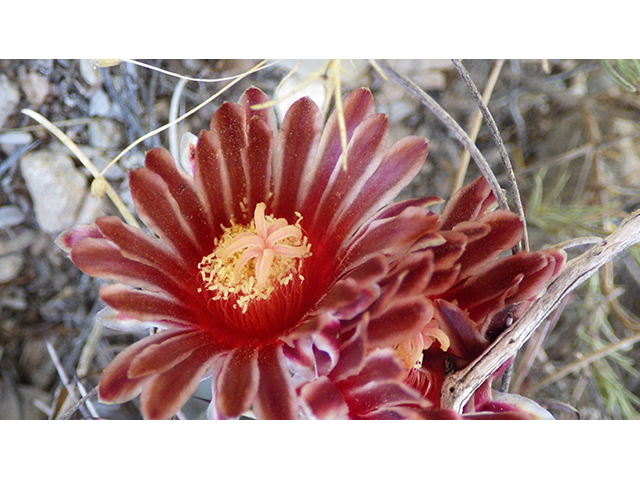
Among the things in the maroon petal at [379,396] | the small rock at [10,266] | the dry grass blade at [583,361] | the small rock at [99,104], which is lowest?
the dry grass blade at [583,361]

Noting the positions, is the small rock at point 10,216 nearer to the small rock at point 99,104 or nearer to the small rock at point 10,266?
the small rock at point 10,266

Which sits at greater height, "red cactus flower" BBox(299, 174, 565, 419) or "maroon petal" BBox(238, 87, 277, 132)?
"maroon petal" BBox(238, 87, 277, 132)

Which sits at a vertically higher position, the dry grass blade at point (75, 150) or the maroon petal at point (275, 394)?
the dry grass blade at point (75, 150)

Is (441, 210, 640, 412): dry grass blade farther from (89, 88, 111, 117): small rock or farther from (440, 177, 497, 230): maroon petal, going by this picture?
(89, 88, 111, 117): small rock

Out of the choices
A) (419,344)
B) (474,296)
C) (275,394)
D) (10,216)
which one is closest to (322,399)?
(275,394)

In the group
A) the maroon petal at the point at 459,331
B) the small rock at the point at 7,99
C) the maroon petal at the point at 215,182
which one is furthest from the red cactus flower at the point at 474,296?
the small rock at the point at 7,99

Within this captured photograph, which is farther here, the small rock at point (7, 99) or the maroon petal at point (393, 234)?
the small rock at point (7, 99)

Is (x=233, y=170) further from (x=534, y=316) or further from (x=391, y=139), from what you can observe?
(x=534, y=316)

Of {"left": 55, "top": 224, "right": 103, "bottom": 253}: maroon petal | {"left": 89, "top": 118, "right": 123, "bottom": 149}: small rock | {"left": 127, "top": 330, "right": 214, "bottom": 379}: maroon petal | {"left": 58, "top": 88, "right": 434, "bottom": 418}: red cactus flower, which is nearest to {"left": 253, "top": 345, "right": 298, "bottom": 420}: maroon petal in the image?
{"left": 58, "top": 88, "right": 434, "bottom": 418}: red cactus flower
